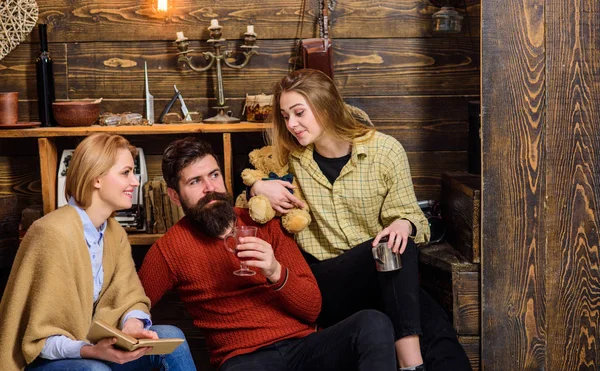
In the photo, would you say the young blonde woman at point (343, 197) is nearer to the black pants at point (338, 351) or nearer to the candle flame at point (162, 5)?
the black pants at point (338, 351)

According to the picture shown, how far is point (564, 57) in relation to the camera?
2.94m

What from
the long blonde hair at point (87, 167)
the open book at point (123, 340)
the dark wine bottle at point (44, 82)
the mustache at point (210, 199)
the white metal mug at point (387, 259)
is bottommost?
the open book at point (123, 340)

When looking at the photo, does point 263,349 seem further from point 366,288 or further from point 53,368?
point 53,368

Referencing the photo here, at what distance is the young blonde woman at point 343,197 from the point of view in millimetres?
2891

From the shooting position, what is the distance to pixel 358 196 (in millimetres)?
3023

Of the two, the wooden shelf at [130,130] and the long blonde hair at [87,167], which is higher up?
the wooden shelf at [130,130]

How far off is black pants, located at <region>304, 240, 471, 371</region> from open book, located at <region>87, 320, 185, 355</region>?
0.82m

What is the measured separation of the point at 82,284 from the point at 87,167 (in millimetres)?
361

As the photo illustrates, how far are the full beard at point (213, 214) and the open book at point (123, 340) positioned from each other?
581mm

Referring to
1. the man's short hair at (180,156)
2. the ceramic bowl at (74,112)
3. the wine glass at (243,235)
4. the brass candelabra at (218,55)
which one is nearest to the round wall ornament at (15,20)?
the ceramic bowl at (74,112)

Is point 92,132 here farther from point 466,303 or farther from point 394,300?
point 466,303

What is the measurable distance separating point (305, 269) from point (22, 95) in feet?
5.47

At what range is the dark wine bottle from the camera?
3.46m

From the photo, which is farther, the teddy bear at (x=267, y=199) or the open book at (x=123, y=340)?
the teddy bear at (x=267, y=199)
